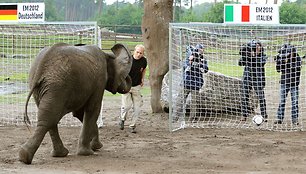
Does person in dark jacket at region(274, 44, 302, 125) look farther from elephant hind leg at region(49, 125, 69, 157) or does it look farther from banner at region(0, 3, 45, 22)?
elephant hind leg at region(49, 125, 69, 157)

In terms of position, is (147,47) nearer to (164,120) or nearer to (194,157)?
(164,120)

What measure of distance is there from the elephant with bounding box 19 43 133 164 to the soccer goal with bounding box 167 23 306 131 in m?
3.62

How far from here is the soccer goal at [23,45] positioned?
1695 centimetres

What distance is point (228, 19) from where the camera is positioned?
50.0 feet

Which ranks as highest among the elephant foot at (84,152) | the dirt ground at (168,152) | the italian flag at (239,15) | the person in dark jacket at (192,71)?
the italian flag at (239,15)

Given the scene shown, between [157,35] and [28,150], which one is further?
[157,35]

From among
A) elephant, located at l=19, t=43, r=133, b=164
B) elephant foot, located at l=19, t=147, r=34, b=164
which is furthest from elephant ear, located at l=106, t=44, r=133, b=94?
elephant foot, located at l=19, t=147, r=34, b=164

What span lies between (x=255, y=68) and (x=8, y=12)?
569cm

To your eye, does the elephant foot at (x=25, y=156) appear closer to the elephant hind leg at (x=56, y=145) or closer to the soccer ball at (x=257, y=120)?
the elephant hind leg at (x=56, y=145)

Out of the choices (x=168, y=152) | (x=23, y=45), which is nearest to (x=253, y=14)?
(x=168, y=152)

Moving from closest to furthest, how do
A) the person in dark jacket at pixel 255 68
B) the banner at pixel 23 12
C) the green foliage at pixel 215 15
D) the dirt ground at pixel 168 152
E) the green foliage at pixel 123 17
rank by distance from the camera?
the dirt ground at pixel 168 152 → the banner at pixel 23 12 → the person in dark jacket at pixel 255 68 → the green foliage at pixel 215 15 → the green foliage at pixel 123 17

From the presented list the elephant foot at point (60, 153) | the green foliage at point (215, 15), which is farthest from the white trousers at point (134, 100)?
the green foliage at point (215, 15)

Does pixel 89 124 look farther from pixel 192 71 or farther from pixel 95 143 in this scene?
pixel 192 71

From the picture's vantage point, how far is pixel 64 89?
36.8 feet
